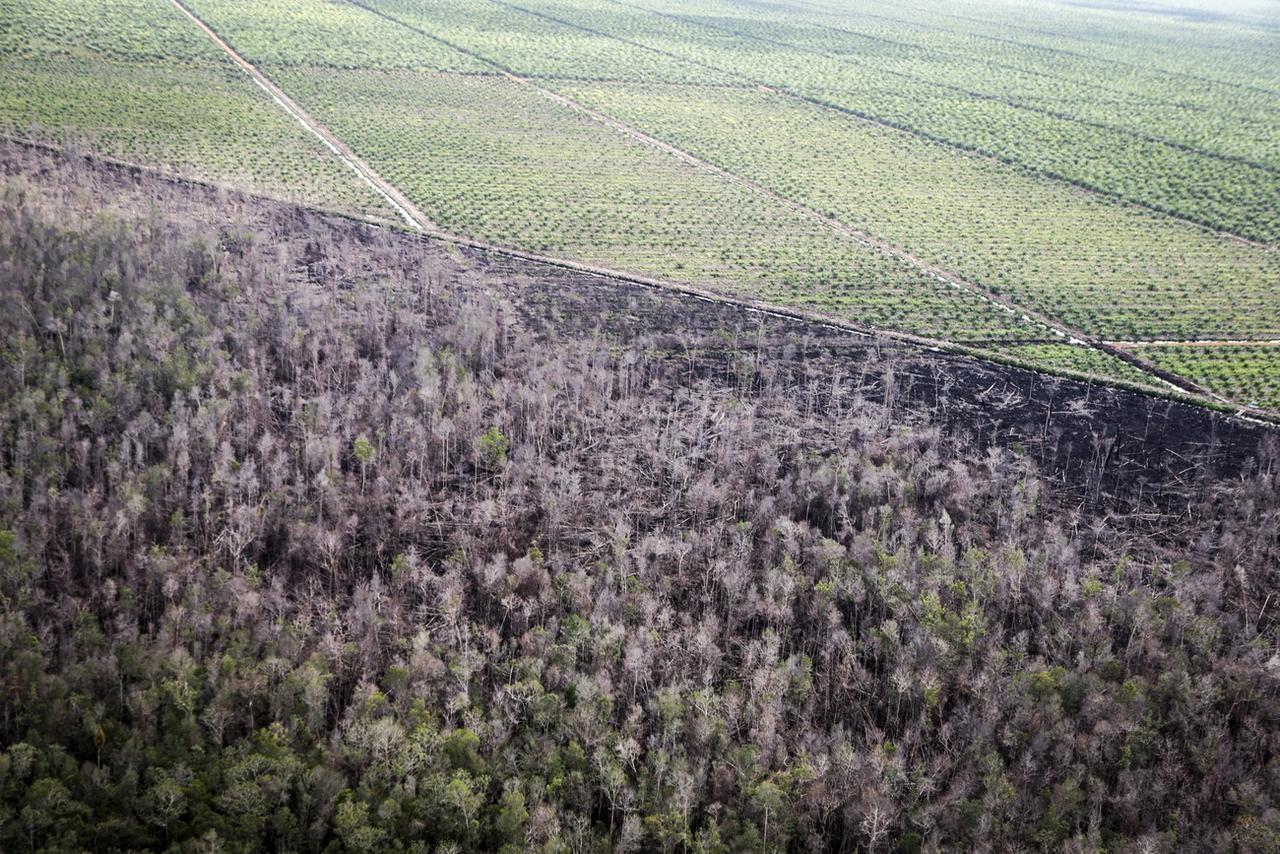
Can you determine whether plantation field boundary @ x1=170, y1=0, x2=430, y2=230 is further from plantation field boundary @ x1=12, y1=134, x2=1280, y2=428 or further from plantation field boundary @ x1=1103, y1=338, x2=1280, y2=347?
plantation field boundary @ x1=1103, y1=338, x2=1280, y2=347

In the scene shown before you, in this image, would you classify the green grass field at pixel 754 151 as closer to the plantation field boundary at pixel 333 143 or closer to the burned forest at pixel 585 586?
the plantation field boundary at pixel 333 143

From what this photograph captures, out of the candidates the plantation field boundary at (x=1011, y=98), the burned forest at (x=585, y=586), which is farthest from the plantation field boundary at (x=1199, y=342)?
the plantation field boundary at (x=1011, y=98)

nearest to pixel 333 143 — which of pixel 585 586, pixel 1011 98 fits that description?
pixel 585 586

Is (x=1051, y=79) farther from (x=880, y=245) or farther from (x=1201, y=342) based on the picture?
(x=1201, y=342)

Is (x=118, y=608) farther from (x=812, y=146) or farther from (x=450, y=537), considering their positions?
(x=812, y=146)

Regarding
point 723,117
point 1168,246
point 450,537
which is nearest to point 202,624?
point 450,537

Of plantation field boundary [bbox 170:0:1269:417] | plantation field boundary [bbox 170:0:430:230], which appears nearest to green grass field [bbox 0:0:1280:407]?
plantation field boundary [bbox 170:0:1269:417]
